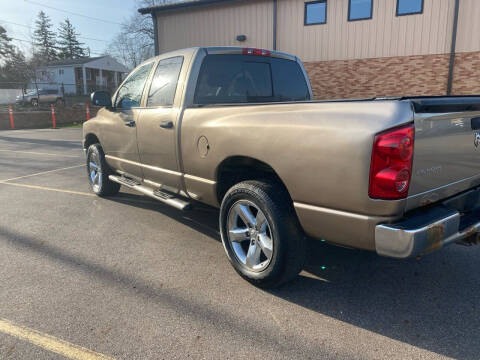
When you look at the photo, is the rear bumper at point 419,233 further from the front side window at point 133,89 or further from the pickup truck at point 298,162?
the front side window at point 133,89

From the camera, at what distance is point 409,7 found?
45.1ft

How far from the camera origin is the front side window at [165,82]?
3.83 meters

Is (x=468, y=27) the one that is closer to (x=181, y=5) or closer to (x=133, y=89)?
(x=181, y=5)

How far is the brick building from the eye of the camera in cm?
1346

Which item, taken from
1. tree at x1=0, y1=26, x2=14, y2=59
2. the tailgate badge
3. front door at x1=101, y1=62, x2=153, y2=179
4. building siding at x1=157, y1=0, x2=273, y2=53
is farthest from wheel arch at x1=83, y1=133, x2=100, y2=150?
tree at x1=0, y1=26, x2=14, y2=59

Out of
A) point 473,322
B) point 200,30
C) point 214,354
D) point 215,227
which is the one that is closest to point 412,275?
point 473,322

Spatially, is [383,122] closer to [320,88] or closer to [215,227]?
[215,227]

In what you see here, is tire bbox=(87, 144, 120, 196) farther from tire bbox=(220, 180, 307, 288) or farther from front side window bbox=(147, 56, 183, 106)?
tire bbox=(220, 180, 307, 288)

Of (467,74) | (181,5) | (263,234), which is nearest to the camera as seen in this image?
(263,234)

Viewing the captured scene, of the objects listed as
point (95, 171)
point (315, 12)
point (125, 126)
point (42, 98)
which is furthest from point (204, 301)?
point (42, 98)

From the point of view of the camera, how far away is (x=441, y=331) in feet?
7.74

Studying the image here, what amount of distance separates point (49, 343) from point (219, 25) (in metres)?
16.9

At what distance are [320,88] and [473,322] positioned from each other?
14612 mm

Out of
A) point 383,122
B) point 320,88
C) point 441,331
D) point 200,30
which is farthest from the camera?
point 200,30
